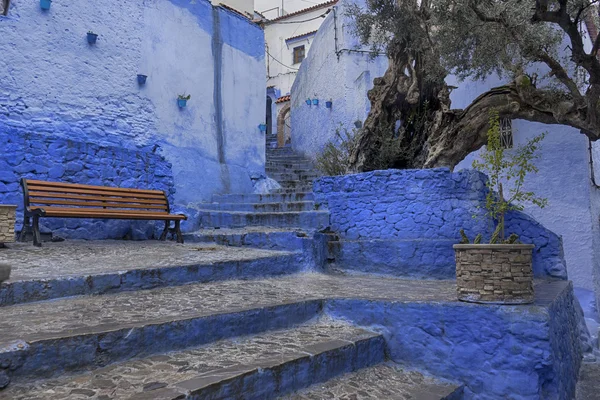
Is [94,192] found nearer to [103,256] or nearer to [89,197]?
[89,197]

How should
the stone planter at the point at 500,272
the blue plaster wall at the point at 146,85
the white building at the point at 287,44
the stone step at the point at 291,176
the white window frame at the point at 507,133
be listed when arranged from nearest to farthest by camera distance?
the stone planter at the point at 500,272
the blue plaster wall at the point at 146,85
the white window frame at the point at 507,133
the stone step at the point at 291,176
the white building at the point at 287,44

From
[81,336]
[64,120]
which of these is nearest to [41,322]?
[81,336]

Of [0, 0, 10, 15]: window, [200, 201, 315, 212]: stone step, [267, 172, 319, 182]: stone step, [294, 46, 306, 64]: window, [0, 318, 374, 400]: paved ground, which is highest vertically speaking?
[294, 46, 306, 64]: window

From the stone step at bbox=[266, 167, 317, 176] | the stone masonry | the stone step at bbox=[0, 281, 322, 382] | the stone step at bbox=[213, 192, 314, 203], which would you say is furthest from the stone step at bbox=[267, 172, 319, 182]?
the stone step at bbox=[0, 281, 322, 382]

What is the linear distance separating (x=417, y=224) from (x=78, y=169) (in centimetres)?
462

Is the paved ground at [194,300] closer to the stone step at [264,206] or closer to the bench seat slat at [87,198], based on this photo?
the stone step at [264,206]

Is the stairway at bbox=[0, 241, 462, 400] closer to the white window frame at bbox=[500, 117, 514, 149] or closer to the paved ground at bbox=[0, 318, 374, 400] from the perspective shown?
the paved ground at bbox=[0, 318, 374, 400]

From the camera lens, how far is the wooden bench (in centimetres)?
500

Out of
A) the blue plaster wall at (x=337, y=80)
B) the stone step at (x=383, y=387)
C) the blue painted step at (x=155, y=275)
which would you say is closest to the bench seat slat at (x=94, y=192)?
the blue painted step at (x=155, y=275)

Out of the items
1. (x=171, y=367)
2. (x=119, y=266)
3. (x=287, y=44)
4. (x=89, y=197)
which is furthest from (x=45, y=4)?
(x=287, y=44)

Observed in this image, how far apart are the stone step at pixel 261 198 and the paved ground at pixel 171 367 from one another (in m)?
3.97

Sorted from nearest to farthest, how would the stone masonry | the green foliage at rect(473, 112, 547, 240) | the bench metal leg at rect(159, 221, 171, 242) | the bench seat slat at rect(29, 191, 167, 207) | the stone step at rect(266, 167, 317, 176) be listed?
the green foliage at rect(473, 112, 547, 240)
the stone masonry
the bench seat slat at rect(29, 191, 167, 207)
the bench metal leg at rect(159, 221, 171, 242)
the stone step at rect(266, 167, 317, 176)

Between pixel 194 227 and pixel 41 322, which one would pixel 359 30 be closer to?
pixel 194 227

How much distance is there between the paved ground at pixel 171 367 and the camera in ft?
6.93
